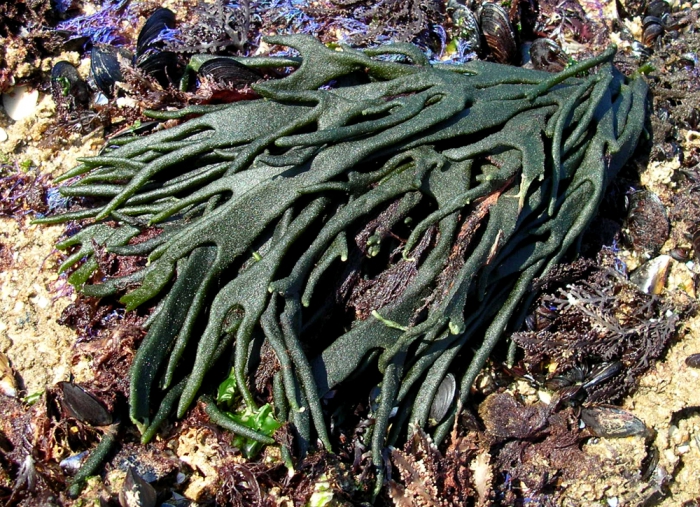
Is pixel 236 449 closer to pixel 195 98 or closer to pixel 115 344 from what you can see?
pixel 115 344

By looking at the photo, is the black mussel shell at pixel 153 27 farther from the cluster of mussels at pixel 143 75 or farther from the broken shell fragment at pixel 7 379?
the broken shell fragment at pixel 7 379

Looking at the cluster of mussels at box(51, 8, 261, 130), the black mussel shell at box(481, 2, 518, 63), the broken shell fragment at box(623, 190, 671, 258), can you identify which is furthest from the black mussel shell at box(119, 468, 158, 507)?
the black mussel shell at box(481, 2, 518, 63)

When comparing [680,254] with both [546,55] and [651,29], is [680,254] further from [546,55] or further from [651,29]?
[651,29]

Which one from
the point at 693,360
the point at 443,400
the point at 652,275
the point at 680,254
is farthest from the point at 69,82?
the point at 693,360

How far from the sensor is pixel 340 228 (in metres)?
2.49

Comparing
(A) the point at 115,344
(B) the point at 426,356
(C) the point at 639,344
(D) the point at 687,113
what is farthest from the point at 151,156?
(D) the point at 687,113

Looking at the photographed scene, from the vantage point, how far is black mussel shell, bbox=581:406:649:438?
2742mm

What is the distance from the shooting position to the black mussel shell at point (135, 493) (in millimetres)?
2219

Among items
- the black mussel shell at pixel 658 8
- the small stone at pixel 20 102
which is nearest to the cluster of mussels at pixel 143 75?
the small stone at pixel 20 102

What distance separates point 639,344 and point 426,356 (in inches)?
43.4

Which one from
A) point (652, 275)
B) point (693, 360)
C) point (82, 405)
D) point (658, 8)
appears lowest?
point (693, 360)

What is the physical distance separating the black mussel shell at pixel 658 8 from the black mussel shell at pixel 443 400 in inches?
109

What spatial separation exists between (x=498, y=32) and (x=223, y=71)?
1590 millimetres

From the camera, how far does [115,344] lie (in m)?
2.53
